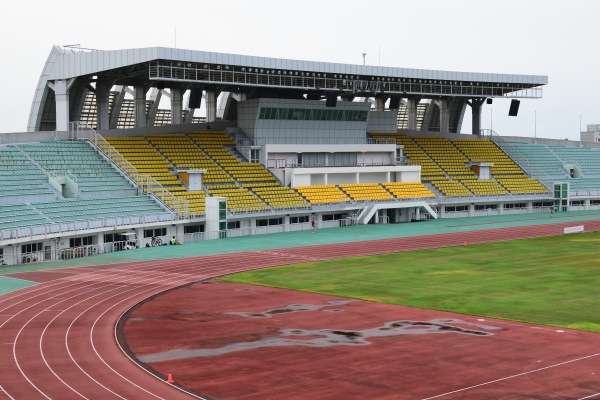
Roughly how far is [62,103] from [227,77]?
15416 mm

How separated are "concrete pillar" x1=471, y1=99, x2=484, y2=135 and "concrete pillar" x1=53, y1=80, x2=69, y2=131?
54441 millimetres

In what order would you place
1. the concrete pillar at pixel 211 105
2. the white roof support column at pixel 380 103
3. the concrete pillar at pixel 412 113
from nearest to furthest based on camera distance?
the concrete pillar at pixel 211 105 < the white roof support column at pixel 380 103 < the concrete pillar at pixel 412 113

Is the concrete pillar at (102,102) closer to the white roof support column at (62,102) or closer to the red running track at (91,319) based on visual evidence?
the white roof support column at (62,102)

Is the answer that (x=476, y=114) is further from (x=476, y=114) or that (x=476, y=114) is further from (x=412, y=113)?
(x=412, y=113)

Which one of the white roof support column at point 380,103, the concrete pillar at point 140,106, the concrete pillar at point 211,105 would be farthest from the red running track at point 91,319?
the white roof support column at point 380,103

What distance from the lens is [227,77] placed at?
3115 inches

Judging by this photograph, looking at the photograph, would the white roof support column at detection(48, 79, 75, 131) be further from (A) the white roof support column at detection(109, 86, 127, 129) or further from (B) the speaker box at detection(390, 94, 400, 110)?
(B) the speaker box at detection(390, 94, 400, 110)

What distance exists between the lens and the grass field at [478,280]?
122 ft

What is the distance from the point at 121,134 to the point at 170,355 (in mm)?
53414

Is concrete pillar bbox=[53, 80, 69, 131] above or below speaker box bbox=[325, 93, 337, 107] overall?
below

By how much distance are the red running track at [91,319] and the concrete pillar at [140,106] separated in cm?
2769

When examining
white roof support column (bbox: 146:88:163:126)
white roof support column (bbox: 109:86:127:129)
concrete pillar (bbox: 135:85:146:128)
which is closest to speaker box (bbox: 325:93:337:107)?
concrete pillar (bbox: 135:85:146:128)

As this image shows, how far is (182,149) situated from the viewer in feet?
265

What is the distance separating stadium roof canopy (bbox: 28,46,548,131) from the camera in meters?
71.9
